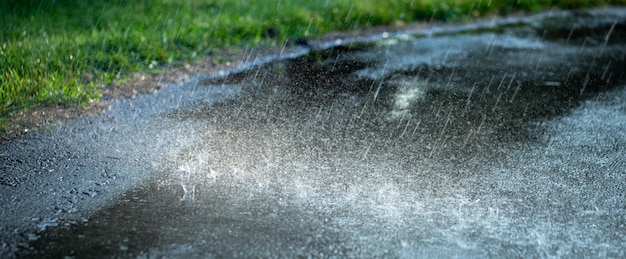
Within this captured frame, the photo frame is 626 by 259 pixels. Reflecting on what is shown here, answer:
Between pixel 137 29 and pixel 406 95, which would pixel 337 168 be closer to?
pixel 406 95

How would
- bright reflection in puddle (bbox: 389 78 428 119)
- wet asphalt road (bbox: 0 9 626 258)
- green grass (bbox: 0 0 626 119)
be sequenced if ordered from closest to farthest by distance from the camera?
wet asphalt road (bbox: 0 9 626 258)
bright reflection in puddle (bbox: 389 78 428 119)
green grass (bbox: 0 0 626 119)

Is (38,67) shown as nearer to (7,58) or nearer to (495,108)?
(7,58)

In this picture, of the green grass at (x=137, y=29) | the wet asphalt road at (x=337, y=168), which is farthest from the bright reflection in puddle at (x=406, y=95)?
the green grass at (x=137, y=29)

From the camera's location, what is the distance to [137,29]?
27.5 ft

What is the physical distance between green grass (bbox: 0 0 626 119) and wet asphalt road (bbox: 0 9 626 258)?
2.65ft

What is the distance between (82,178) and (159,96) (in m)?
1.99

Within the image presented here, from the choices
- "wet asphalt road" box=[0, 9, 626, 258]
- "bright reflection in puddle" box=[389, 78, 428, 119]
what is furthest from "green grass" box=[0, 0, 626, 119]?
"bright reflection in puddle" box=[389, 78, 428, 119]

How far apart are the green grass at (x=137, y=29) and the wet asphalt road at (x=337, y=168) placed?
808mm

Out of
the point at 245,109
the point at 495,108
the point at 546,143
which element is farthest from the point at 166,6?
the point at 546,143

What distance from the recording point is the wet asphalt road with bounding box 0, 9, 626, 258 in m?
3.79

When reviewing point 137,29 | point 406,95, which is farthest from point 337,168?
point 137,29

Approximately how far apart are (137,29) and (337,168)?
15.5 ft

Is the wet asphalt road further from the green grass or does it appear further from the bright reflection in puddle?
the green grass

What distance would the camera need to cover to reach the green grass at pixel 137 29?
250 inches
